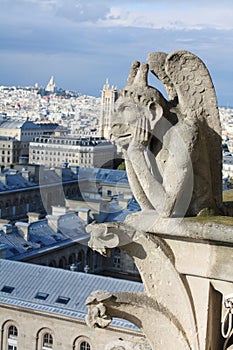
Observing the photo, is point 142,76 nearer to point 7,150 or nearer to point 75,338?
point 75,338

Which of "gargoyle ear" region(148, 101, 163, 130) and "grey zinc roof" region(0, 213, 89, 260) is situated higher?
"gargoyle ear" region(148, 101, 163, 130)

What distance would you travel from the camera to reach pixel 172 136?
6.54m

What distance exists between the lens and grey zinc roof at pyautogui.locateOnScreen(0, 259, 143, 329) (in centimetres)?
2827

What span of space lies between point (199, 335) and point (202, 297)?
352 mm

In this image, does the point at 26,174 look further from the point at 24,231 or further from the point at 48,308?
the point at 48,308

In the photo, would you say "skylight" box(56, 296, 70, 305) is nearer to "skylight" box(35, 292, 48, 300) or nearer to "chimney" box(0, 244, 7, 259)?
"skylight" box(35, 292, 48, 300)

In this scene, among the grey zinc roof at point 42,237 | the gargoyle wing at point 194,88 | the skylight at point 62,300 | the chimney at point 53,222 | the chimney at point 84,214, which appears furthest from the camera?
the chimney at point 84,214

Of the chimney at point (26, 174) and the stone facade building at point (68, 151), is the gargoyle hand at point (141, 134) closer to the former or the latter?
the chimney at point (26, 174)

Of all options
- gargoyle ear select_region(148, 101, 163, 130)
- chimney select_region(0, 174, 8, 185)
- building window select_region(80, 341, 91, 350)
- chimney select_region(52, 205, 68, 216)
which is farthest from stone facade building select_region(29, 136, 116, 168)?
gargoyle ear select_region(148, 101, 163, 130)

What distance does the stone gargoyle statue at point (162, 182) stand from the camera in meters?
6.55

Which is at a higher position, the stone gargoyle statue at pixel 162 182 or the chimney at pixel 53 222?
the stone gargoyle statue at pixel 162 182

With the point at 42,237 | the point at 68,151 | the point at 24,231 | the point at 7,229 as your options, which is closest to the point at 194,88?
the point at 7,229

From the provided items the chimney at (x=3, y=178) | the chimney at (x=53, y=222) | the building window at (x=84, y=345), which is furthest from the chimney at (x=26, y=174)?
the building window at (x=84, y=345)

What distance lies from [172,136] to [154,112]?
A: 284 millimetres
